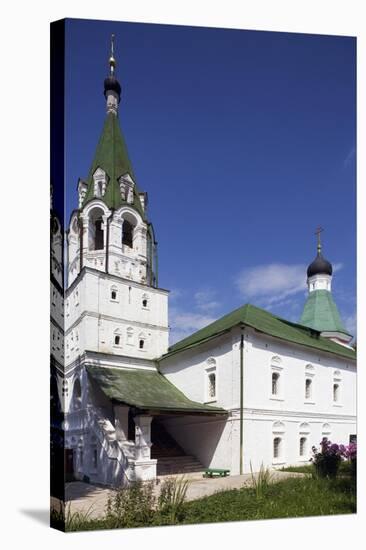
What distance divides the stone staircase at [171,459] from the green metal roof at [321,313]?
12.6 ft

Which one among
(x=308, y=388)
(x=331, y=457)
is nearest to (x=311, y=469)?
(x=331, y=457)

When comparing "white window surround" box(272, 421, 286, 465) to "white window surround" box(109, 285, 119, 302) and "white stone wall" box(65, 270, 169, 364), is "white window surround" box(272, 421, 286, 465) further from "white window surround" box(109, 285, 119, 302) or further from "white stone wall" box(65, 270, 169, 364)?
"white window surround" box(109, 285, 119, 302)

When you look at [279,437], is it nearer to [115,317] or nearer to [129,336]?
[129,336]

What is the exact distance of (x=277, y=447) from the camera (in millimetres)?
13680

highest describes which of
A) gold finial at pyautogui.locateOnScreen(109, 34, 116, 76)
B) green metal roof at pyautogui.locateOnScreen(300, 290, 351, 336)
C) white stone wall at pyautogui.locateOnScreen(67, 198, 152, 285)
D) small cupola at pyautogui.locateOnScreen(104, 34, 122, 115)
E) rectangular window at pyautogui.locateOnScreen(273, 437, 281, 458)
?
gold finial at pyautogui.locateOnScreen(109, 34, 116, 76)

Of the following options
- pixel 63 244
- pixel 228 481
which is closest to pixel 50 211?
pixel 63 244

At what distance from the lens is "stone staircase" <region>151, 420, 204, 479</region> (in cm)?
1186

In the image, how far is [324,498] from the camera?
38.6ft

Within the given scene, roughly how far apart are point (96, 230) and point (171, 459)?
15.4ft

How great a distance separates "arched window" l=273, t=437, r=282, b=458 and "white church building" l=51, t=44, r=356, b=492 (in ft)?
0.12

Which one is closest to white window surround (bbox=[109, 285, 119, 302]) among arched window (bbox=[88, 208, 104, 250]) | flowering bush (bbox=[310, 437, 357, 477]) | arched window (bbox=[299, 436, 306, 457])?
arched window (bbox=[88, 208, 104, 250])

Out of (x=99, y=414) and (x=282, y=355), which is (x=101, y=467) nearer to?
(x=99, y=414)

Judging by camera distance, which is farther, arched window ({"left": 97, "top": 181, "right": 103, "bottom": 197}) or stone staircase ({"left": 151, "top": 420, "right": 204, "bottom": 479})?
arched window ({"left": 97, "top": 181, "right": 103, "bottom": 197})

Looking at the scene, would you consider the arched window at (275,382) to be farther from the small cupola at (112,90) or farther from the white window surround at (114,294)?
the small cupola at (112,90)
